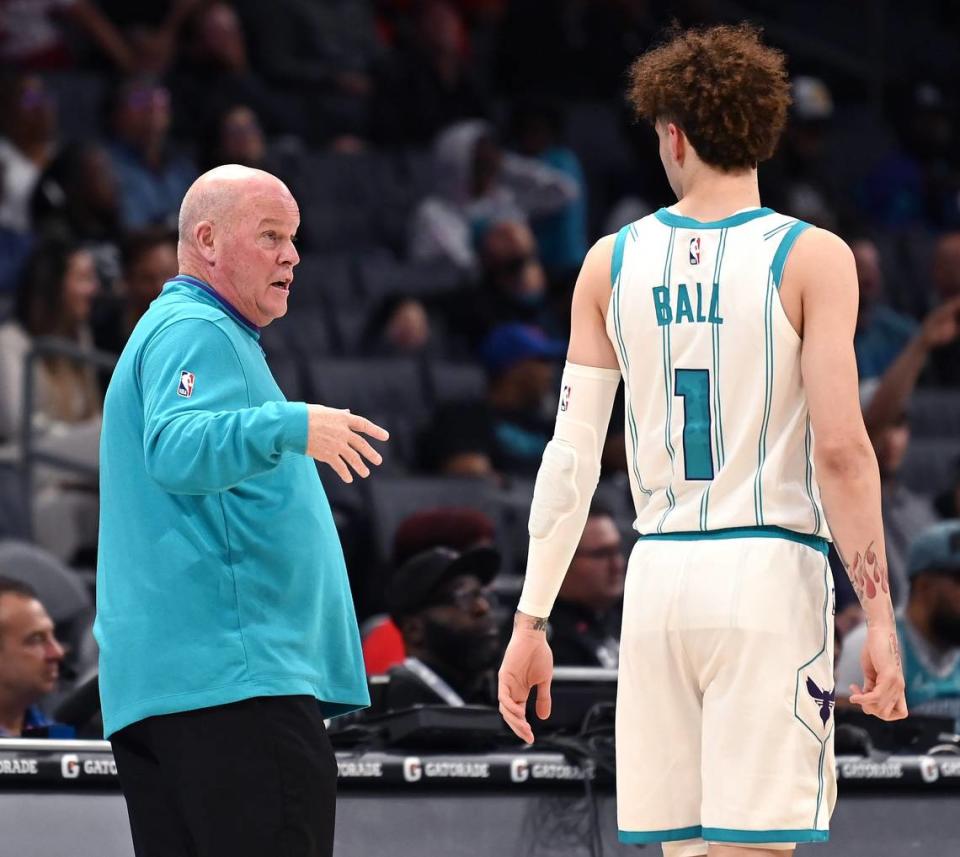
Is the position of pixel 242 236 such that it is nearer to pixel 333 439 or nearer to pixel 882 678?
pixel 333 439

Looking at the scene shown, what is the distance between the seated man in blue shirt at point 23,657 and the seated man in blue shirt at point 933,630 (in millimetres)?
2380

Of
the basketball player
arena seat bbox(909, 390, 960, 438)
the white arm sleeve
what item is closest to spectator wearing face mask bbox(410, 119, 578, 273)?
arena seat bbox(909, 390, 960, 438)

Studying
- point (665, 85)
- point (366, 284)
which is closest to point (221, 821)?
point (665, 85)

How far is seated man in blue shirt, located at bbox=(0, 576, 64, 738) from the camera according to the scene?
17.0ft

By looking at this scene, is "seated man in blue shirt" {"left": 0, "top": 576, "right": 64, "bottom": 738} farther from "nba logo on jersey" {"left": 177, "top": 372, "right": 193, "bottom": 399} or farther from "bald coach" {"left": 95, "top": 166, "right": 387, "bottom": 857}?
"nba logo on jersey" {"left": 177, "top": 372, "right": 193, "bottom": 399}

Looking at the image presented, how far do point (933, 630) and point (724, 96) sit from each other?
11.1 feet

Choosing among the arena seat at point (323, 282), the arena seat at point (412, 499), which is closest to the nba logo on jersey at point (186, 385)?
the arena seat at point (412, 499)

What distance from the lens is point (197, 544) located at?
123 inches

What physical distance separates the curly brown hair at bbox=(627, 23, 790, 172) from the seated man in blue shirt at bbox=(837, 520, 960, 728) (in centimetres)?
298

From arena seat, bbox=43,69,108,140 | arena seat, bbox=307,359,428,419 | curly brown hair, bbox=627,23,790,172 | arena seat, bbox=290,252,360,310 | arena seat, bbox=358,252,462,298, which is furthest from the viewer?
arena seat, bbox=43,69,108,140

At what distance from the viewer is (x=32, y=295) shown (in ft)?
26.9

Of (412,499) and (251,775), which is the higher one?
(412,499)

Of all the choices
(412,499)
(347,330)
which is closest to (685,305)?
(412,499)

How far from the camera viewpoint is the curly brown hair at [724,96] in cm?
318
